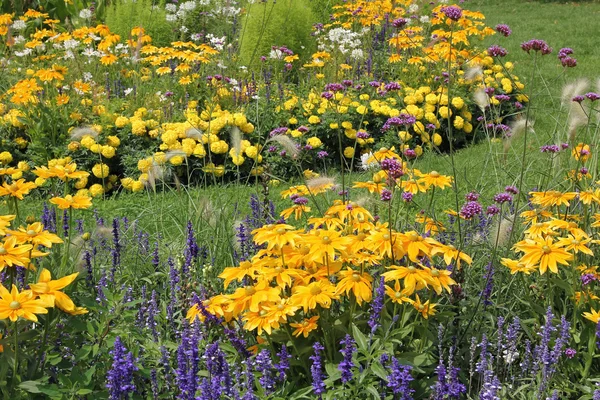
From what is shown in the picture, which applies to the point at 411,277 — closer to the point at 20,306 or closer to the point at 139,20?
the point at 20,306

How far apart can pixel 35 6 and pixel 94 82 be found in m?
4.89

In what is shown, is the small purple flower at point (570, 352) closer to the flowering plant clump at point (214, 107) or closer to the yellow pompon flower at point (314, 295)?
the yellow pompon flower at point (314, 295)

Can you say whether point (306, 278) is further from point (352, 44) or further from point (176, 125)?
point (352, 44)

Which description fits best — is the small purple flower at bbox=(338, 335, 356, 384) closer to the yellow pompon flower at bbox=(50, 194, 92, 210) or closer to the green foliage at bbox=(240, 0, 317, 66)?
the yellow pompon flower at bbox=(50, 194, 92, 210)

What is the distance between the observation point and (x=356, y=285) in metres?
2.36

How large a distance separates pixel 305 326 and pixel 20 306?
0.85 metres

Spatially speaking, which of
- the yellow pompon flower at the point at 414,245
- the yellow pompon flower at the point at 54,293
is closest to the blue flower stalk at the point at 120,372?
the yellow pompon flower at the point at 54,293

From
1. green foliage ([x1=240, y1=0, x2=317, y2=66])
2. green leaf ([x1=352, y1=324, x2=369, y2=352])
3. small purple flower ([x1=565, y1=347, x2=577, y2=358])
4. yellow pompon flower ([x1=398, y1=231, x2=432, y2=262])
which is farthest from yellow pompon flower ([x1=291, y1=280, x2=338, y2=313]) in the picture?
green foliage ([x1=240, y1=0, x2=317, y2=66])

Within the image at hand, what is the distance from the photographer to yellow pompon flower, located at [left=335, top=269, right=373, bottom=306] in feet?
7.64

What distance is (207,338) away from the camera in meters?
2.81

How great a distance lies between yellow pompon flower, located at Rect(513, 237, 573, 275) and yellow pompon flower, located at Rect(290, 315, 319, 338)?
0.74 metres

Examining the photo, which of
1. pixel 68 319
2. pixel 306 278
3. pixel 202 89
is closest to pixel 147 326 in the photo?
pixel 68 319

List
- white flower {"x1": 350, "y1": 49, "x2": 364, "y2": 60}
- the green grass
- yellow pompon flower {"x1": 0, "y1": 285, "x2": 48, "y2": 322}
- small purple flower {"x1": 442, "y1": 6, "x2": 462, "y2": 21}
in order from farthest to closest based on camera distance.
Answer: white flower {"x1": 350, "y1": 49, "x2": 364, "y2": 60}, the green grass, small purple flower {"x1": 442, "y1": 6, "x2": 462, "y2": 21}, yellow pompon flower {"x1": 0, "y1": 285, "x2": 48, "y2": 322}

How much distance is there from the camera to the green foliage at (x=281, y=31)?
9.13 meters
